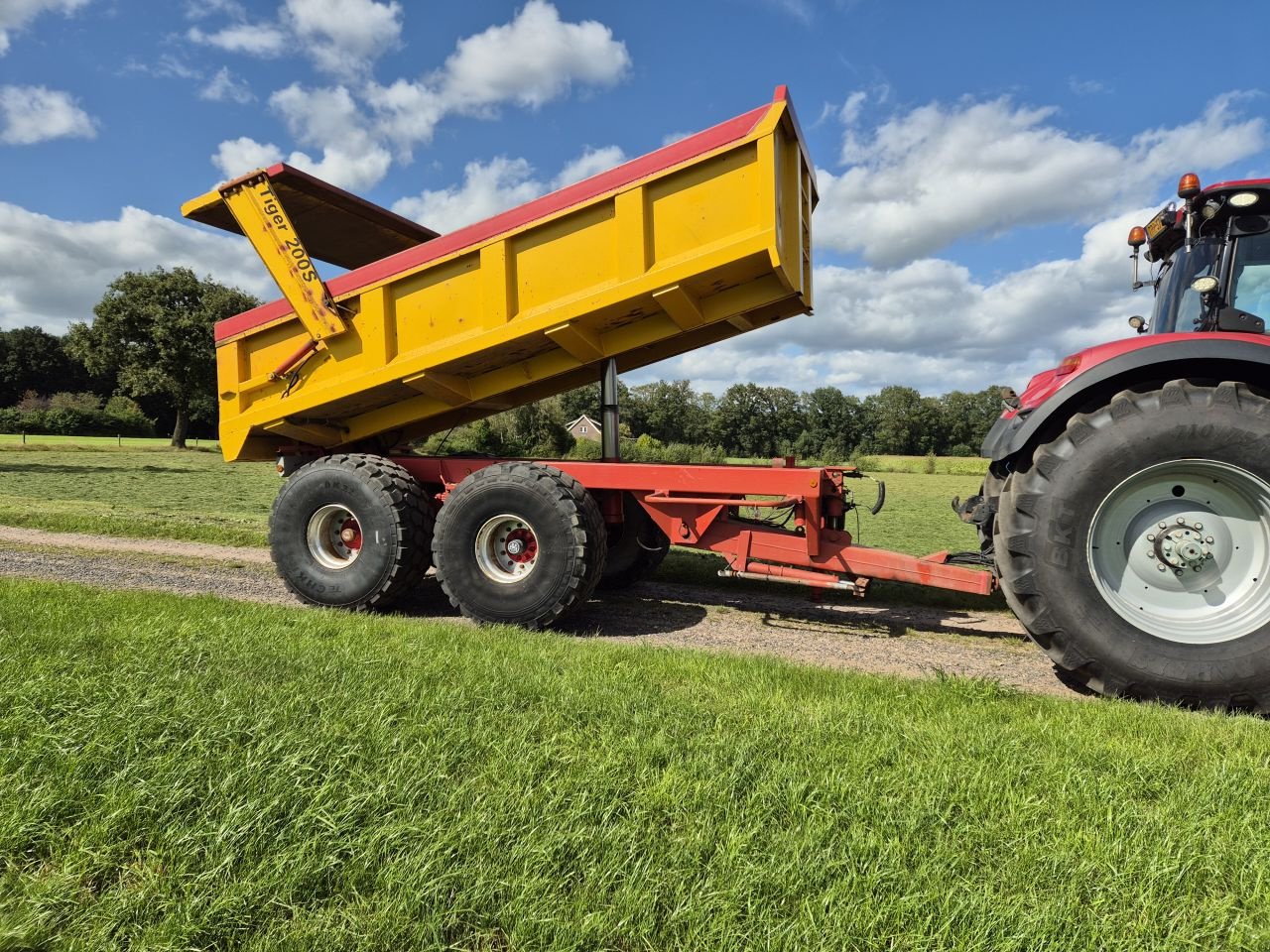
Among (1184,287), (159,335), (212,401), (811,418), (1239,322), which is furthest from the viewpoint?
(811,418)

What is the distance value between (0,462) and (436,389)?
2878 centimetres

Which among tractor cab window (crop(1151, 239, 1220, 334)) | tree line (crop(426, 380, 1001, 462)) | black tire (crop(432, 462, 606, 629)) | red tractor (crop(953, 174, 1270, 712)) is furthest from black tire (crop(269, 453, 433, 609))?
tree line (crop(426, 380, 1001, 462))

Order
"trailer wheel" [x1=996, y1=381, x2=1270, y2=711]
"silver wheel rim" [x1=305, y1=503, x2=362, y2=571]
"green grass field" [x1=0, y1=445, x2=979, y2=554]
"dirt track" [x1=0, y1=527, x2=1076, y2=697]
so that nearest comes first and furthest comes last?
"trailer wheel" [x1=996, y1=381, x2=1270, y2=711] < "dirt track" [x1=0, y1=527, x2=1076, y2=697] < "silver wheel rim" [x1=305, y1=503, x2=362, y2=571] < "green grass field" [x1=0, y1=445, x2=979, y2=554]

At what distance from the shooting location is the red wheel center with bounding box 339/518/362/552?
19.6ft

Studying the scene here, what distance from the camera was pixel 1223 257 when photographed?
4098 millimetres

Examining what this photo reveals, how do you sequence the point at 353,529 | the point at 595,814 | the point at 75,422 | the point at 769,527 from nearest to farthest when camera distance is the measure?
the point at 595,814
the point at 769,527
the point at 353,529
the point at 75,422

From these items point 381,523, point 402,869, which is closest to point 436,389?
point 381,523

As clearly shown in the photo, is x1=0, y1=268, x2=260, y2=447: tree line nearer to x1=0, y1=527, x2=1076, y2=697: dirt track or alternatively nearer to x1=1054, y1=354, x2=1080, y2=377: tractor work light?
x1=0, y1=527, x2=1076, y2=697: dirt track

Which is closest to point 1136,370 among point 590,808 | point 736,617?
point 736,617

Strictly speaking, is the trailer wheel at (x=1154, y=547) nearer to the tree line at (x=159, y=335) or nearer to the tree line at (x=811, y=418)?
the tree line at (x=159, y=335)

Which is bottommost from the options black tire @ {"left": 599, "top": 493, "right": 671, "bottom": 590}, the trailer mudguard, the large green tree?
black tire @ {"left": 599, "top": 493, "right": 671, "bottom": 590}

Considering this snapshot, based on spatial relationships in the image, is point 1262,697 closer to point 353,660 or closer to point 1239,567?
point 1239,567

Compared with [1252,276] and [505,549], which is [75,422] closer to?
[505,549]

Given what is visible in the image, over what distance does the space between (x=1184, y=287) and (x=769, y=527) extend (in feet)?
9.94
